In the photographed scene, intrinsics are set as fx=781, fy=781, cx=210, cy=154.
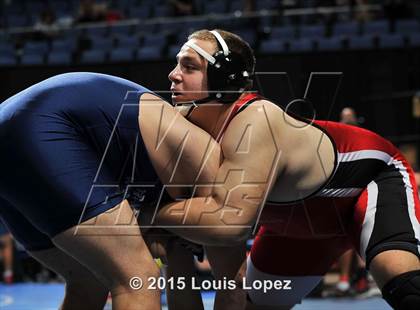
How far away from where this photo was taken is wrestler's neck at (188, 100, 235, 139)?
2.43m

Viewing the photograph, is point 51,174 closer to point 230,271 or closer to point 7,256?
point 230,271

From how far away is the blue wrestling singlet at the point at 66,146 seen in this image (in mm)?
2117

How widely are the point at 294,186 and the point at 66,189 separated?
0.77 meters

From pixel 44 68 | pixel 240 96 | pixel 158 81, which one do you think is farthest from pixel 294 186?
pixel 44 68

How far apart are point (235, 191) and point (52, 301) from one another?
376 centimetres

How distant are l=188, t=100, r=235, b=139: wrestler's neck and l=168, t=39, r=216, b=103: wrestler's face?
37 millimetres

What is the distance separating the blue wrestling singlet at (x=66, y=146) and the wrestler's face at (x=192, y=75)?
0.13m

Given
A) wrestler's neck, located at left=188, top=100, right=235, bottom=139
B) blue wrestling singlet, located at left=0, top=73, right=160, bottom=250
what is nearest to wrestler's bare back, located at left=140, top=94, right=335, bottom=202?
wrestler's neck, located at left=188, top=100, right=235, bottom=139

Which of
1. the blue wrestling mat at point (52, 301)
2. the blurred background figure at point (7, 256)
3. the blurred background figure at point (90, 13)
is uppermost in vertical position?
the blurred background figure at point (90, 13)

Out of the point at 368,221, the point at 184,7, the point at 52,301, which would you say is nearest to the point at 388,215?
the point at 368,221

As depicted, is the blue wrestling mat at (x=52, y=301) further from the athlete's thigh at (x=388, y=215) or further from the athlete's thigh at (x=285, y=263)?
the athlete's thigh at (x=388, y=215)

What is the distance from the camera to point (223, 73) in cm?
240

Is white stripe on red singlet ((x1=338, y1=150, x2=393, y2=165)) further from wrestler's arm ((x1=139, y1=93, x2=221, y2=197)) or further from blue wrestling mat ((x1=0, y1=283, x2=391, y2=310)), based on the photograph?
blue wrestling mat ((x1=0, y1=283, x2=391, y2=310))

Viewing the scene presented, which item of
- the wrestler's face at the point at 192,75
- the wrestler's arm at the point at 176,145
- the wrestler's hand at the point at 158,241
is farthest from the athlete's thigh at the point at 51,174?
the wrestler's face at the point at 192,75
